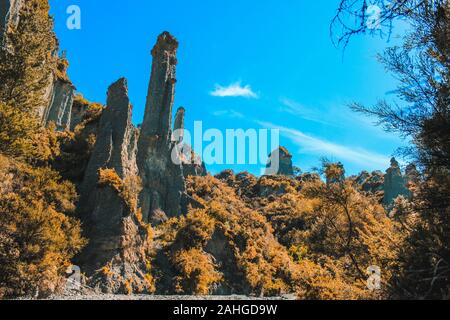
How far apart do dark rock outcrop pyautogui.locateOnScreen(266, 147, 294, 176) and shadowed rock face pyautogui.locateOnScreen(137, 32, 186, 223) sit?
235ft

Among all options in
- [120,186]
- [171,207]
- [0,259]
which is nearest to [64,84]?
[171,207]

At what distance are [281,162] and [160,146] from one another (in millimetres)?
83735

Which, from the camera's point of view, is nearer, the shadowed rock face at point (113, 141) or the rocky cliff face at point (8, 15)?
the rocky cliff face at point (8, 15)

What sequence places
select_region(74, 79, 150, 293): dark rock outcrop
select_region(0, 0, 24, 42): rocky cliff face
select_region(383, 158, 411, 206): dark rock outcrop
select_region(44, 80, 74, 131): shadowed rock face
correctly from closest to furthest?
select_region(0, 0, 24, 42): rocky cliff face
select_region(74, 79, 150, 293): dark rock outcrop
select_region(44, 80, 74, 131): shadowed rock face
select_region(383, 158, 411, 206): dark rock outcrop

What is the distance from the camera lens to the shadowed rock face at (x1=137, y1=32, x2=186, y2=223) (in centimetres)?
4653

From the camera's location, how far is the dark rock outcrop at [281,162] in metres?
124

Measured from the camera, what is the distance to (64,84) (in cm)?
4988

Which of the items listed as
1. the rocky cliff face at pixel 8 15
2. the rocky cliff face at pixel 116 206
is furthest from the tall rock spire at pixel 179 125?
the rocky cliff face at pixel 8 15

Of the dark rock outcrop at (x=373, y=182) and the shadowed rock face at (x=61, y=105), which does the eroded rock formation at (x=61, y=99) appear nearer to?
the shadowed rock face at (x=61, y=105)

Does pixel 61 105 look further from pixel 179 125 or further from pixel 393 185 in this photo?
pixel 393 185

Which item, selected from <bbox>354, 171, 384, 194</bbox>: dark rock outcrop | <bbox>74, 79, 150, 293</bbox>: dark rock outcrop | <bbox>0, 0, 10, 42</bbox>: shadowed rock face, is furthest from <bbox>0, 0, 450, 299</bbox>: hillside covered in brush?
<bbox>354, 171, 384, 194</bbox>: dark rock outcrop

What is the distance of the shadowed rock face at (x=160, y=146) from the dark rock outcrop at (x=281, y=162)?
7156cm

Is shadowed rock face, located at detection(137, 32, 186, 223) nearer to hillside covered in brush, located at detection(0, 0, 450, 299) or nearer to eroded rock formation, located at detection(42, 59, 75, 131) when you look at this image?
hillside covered in brush, located at detection(0, 0, 450, 299)
